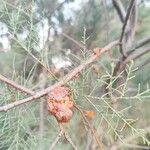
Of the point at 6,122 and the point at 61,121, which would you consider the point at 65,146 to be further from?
the point at 61,121

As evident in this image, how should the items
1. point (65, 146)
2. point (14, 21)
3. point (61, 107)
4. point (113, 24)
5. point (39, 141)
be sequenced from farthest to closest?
point (113, 24) → point (65, 146) → point (39, 141) → point (14, 21) → point (61, 107)

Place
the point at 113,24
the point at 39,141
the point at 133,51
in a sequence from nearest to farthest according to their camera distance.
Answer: the point at 39,141, the point at 133,51, the point at 113,24

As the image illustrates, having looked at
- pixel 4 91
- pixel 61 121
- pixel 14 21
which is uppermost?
pixel 14 21

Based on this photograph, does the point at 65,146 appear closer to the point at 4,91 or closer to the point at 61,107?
the point at 4,91

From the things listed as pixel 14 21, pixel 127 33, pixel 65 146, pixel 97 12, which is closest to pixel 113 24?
pixel 97 12

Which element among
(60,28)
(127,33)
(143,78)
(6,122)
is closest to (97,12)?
(60,28)

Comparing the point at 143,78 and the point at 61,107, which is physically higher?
the point at 143,78

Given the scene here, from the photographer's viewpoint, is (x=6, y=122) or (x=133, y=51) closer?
(x=6, y=122)

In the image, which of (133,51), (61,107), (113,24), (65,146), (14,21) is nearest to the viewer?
(61,107)

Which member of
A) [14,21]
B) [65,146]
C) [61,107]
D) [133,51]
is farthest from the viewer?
[65,146]
